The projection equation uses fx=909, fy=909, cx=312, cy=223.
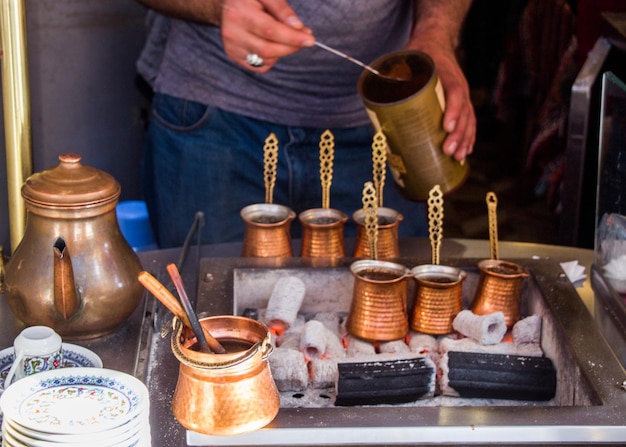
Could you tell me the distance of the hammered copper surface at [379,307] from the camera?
5.06ft

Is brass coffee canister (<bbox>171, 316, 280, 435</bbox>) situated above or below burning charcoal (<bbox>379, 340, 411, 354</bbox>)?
above

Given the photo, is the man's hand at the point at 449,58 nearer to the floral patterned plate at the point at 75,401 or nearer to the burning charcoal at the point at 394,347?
the burning charcoal at the point at 394,347

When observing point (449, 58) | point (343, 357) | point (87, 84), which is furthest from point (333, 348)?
point (87, 84)

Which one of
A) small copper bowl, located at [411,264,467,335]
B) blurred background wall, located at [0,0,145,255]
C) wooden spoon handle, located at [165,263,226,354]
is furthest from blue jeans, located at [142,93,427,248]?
wooden spoon handle, located at [165,263,226,354]

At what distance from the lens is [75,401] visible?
1.05 metres

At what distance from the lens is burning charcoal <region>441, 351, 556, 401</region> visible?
1445mm

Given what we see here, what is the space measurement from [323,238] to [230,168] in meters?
0.59

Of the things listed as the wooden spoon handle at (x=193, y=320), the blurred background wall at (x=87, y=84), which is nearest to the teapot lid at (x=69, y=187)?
the wooden spoon handle at (x=193, y=320)

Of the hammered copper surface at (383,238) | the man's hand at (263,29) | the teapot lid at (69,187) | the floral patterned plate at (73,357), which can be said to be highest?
the man's hand at (263,29)

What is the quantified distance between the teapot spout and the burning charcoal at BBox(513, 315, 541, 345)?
76 cm

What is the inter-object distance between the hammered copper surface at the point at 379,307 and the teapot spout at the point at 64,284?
0.48 m

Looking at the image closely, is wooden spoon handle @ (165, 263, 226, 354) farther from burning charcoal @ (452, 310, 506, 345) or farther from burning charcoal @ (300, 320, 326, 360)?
burning charcoal @ (452, 310, 506, 345)

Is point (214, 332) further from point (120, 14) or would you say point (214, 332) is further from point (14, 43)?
point (120, 14)

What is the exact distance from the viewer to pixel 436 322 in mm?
1611
